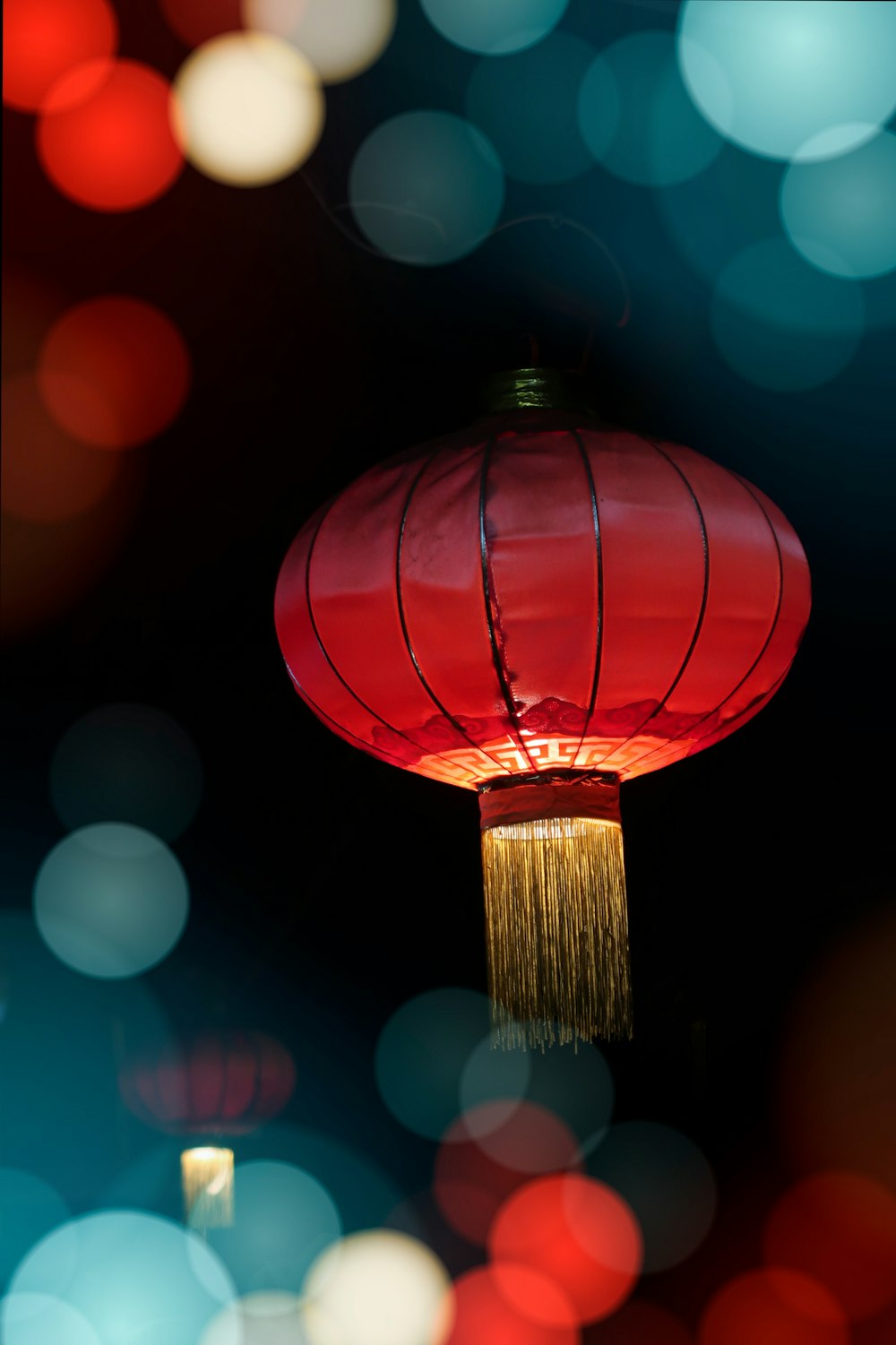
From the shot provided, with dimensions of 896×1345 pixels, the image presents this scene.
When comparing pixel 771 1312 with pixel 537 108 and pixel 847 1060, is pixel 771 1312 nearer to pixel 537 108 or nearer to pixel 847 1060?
pixel 847 1060

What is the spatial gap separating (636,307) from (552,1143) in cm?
268

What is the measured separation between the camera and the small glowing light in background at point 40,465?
227cm

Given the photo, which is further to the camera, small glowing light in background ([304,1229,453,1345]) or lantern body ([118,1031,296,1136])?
small glowing light in background ([304,1229,453,1345])

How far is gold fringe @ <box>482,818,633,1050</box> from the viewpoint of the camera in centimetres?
132

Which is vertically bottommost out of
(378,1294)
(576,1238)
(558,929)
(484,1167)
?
(378,1294)

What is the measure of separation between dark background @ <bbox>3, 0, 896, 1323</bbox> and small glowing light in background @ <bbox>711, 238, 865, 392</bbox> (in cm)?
4

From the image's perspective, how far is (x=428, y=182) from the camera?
1947mm

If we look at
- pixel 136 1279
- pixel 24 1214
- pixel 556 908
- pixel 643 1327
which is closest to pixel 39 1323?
pixel 136 1279

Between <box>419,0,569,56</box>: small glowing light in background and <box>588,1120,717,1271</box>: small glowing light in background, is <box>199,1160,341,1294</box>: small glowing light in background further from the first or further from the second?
<box>419,0,569,56</box>: small glowing light in background

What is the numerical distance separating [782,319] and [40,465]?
53.3 inches

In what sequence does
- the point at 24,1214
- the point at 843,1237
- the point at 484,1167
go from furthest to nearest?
1. the point at 484,1167
2. the point at 24,1214
3. the point at 843,1237

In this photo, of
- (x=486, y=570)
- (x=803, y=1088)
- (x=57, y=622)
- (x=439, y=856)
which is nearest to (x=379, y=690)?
(x=486, y=570)

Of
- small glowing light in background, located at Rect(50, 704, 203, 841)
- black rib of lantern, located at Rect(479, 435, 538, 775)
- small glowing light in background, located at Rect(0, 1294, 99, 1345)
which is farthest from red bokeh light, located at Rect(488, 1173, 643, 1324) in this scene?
black rib of lantern, located at Rect(479, 435, 538, 775)

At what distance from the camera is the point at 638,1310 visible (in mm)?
3574
